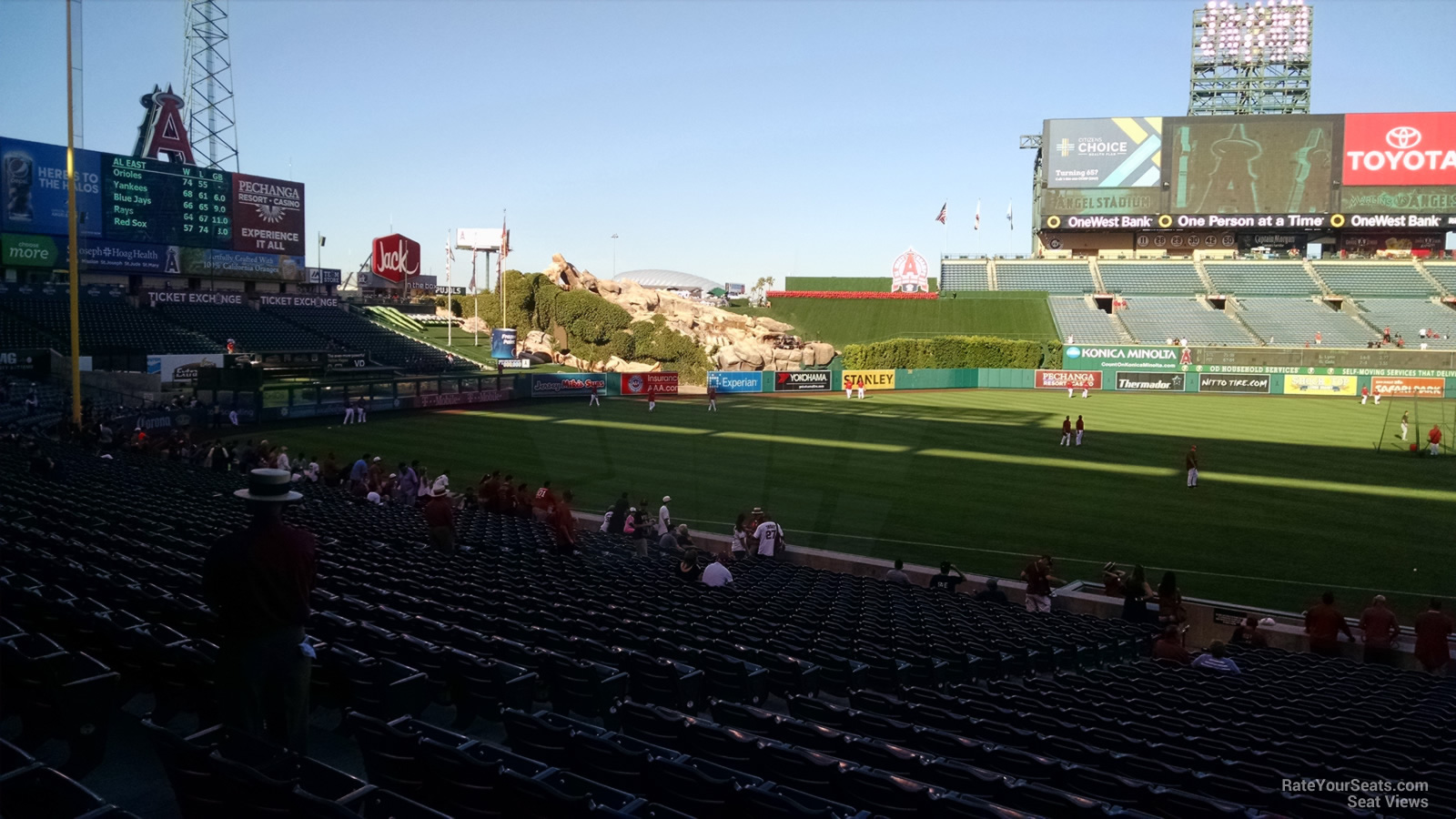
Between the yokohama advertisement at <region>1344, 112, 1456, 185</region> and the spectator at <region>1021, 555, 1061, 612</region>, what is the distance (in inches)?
2981

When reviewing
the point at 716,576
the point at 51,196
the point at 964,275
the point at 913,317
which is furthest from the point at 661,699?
the point at 964,275

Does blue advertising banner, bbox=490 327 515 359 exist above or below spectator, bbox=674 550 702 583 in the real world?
above

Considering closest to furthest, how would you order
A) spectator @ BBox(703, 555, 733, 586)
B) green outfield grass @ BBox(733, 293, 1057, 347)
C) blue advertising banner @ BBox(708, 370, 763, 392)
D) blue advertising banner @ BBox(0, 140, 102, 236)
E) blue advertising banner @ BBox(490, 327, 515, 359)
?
spectator @ BBox(703, 555, 733, 586), blue advertising banner @ BBox(0, 140, 102, 236), blue advertising banner @ BBox(708, 370, 763, 392), blue advertising banner @ BBox(490, 327, 515, 359), green outfield grass @ BBox(733, 293, 1057, 347)

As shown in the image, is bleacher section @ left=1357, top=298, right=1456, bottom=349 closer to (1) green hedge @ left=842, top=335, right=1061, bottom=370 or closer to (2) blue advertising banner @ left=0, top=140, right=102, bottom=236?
(1) green hedge @ left=842, top=335, right=1061, bottom=370

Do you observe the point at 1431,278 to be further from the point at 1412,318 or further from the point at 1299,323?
the point at 1299,323

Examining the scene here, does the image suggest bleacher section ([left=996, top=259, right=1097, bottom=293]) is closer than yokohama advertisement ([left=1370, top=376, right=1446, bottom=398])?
No

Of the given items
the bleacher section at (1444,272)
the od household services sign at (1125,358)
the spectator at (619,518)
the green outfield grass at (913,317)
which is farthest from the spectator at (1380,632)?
the bleacher section at (1444,272)

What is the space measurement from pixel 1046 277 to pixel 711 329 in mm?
32696

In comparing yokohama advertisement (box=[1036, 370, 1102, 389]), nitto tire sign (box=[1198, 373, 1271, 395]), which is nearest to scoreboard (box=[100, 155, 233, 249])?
yokohama advertisement (box=[1036, 370, 1102, 389])

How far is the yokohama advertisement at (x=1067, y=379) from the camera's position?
64062 millimetres

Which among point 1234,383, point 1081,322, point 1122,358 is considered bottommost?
point 1234,383

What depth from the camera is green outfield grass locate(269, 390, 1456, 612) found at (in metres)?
19.8

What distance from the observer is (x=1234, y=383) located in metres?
61.1

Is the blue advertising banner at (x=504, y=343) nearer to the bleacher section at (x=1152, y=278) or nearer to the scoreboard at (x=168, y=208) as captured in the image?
the scoreboard at (x=168, y=208)
